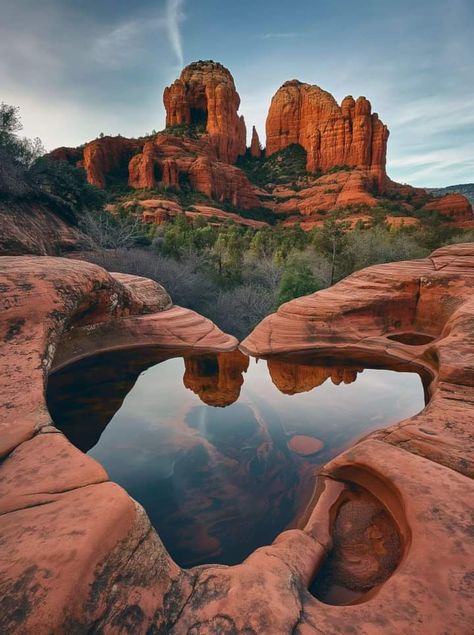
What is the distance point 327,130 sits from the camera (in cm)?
6034

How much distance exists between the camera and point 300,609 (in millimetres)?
1679

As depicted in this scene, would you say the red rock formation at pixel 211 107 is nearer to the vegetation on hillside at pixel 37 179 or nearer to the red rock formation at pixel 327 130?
the red rock formation at pixel 327 130

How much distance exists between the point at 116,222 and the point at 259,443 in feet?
50.5

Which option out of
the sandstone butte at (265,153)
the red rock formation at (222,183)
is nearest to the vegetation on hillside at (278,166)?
the sandstone butte at (265,153)

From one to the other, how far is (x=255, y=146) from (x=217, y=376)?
79884 mm

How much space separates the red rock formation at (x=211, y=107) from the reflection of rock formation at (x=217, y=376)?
6698 centimetres

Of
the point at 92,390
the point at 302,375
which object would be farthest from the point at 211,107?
the point at 92,390

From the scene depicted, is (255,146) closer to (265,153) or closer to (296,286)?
(265,153)

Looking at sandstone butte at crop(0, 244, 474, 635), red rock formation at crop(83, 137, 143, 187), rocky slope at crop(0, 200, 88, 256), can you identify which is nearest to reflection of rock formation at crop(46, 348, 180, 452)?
Answer: sandstone butte at crop(0, 244, 474, 635)

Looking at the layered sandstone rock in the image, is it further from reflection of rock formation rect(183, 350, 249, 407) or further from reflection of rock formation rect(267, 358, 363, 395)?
reflection of rock formation rect(267, 358, 363, 395)

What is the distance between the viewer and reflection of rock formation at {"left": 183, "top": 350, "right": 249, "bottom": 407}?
571 cm

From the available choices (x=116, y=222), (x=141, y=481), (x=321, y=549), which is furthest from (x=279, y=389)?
(x=116, y=222)

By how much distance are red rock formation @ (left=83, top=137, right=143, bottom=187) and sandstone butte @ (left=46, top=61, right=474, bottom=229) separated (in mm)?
177

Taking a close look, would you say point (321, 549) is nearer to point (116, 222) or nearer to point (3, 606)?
point (3, 606)
